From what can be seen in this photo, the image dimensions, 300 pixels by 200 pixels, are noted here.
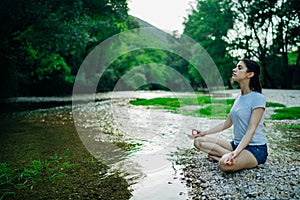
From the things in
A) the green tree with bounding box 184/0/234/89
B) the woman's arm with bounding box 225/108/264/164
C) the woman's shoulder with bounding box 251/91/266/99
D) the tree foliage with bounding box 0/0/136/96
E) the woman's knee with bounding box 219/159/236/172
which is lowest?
the woman's knee with bounding box 219/159/236/172

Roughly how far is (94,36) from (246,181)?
30.5 meters

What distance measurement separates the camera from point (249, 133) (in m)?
3.90

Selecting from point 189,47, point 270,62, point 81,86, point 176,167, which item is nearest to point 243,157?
point 176,167

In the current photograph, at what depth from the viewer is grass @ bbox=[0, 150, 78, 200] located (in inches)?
158

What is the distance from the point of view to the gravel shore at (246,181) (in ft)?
11.3

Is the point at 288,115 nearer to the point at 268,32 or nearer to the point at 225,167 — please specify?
the point at 225,167

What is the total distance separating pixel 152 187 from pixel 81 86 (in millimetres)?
34718

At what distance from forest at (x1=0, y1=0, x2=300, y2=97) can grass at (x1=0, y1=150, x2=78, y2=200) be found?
34.7 feet

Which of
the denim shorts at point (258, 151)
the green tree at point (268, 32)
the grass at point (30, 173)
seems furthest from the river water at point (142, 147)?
the green tree at point (268, 32)

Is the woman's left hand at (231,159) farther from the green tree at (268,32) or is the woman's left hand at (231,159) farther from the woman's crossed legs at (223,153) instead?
the green tree at (268,32)

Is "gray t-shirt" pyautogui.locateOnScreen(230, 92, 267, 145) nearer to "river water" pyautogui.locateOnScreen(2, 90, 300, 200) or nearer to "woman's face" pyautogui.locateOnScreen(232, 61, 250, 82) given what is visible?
"woman's face" pyautogui.locateOnScreen(232, 61, 250, 82)

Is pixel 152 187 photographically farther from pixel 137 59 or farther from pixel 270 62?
pixel 137 59

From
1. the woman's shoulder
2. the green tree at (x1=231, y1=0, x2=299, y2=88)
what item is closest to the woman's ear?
the woman's shoulder

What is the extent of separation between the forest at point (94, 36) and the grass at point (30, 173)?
417 inches
